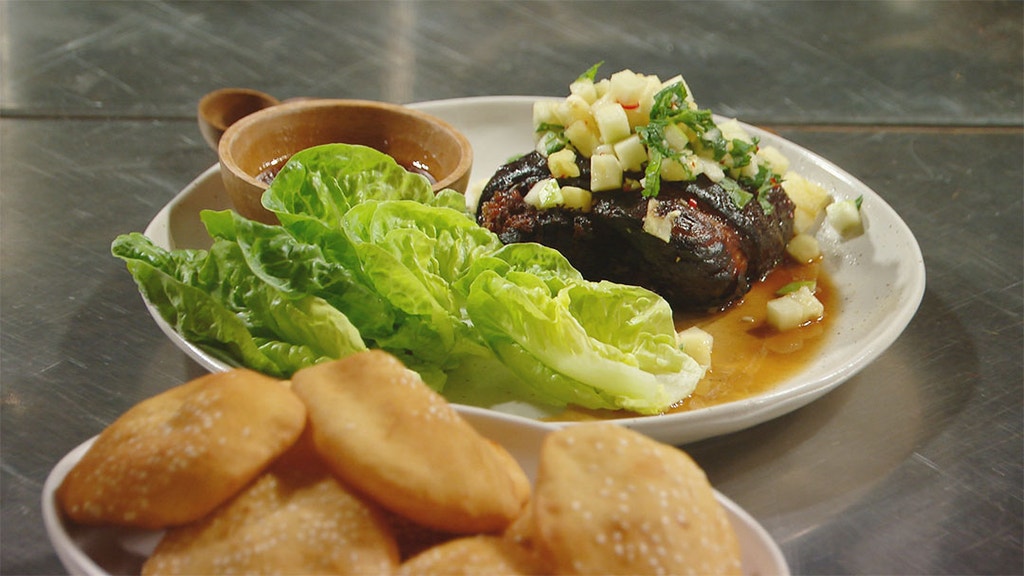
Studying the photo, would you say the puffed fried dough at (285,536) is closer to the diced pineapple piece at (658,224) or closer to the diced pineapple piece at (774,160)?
the diced pineapple piece at (658,224)

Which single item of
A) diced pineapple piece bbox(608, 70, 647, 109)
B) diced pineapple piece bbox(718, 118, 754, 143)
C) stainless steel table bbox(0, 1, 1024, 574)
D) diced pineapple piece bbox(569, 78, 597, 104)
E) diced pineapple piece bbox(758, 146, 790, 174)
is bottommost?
stainless steel table bbox(0, 1, 1024, 574)

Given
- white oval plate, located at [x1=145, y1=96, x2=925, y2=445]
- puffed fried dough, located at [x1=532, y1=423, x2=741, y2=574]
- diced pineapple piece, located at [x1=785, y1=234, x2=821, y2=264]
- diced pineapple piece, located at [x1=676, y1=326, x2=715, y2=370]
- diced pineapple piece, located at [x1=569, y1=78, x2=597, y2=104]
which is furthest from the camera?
diced pineapple piece, located at [x1=785, y1=234, x2=821, y2=264]

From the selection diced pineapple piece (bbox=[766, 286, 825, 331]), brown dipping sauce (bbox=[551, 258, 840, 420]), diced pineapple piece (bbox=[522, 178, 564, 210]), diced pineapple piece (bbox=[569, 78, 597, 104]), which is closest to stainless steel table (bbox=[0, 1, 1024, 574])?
brown dipping sauce (bbox=[551, 258, 840, 420])

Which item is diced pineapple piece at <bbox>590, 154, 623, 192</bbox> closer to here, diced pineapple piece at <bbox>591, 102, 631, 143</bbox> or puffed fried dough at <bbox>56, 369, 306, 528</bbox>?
diced pineapple piece at <bbox>591, 102, 631, 143</bbox>

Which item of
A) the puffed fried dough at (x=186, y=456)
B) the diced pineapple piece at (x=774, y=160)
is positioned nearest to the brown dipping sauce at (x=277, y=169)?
the diced pineapple piece at (x=774, y=160)

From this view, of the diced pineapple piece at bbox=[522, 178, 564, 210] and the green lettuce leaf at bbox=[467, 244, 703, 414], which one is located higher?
the diced pineapple piece at bbox=[522, 178, 564, 210]

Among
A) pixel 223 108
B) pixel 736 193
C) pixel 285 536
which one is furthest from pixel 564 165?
pixel 285 536

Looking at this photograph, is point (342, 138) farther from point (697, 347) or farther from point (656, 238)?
point (697, 347)
